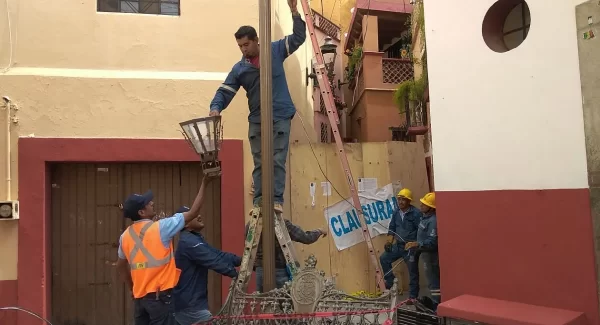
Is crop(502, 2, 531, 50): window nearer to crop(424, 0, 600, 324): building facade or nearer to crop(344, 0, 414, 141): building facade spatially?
crop(424, 0, 600, 324): building facade

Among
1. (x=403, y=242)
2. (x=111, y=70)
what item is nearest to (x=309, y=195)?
(x=403, y=242)

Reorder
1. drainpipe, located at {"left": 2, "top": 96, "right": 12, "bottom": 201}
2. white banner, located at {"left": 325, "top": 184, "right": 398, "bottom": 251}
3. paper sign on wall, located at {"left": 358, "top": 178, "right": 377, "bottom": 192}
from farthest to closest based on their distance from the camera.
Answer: paper sign on wall, located at {"left": 358, "top": 178, "right": 377, "bottom": 192} < white banner, located at {"left": 325, "top": 184, "right": 398, "bottom": 251} < drainpipe, located at {"left": 2, "top": 96, "right": 12, "bottom": 201}

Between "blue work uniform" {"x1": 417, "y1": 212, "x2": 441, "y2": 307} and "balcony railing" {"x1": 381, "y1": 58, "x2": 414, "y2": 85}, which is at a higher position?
"balcony railing" {"x1": 381, "y1": 58, "x2": 414, "y2": 85}

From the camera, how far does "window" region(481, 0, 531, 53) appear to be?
3.57 meters

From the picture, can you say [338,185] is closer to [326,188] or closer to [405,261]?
[326,188]

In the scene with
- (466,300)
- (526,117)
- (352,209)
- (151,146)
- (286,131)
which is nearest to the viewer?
(526,117)

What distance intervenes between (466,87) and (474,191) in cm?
77

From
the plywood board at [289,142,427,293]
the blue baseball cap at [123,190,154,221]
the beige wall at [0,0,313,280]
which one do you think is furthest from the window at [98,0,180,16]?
the blue baseball cap at [123,190,154,221]

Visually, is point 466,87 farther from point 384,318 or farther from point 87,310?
point 87,310

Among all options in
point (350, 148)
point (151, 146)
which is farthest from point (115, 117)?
point (350, 148)

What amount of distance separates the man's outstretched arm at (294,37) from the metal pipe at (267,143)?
33 cm

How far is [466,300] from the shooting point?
3.50 metres

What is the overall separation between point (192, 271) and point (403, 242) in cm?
288

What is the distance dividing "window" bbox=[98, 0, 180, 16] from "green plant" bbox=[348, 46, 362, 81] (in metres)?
7.42
